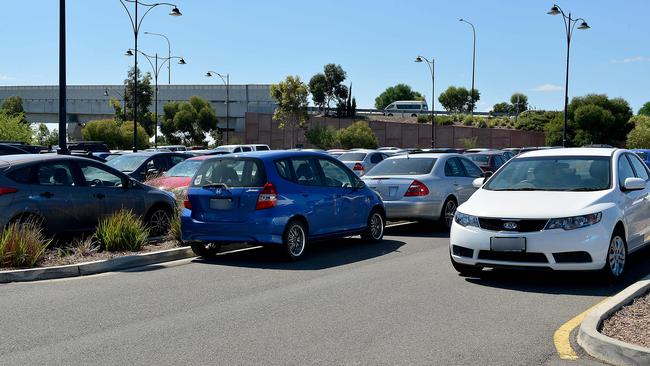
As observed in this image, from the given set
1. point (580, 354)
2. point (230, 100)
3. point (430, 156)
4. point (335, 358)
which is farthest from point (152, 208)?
point (230, 100)

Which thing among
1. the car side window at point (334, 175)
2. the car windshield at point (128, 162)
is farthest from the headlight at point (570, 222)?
the car windshield at point (128, 162)

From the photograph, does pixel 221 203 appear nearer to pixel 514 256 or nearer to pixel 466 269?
pixel 466 269

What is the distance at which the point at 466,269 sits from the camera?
9.23m

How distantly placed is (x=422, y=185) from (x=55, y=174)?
6562 millimetres

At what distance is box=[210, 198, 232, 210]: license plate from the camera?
35.3 ft

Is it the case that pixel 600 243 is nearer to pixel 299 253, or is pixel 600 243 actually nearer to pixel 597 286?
pixel 597 286

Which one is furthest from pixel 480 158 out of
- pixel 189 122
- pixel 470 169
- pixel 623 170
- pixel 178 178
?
pixel 189 122

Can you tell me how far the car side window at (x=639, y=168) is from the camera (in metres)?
10.6

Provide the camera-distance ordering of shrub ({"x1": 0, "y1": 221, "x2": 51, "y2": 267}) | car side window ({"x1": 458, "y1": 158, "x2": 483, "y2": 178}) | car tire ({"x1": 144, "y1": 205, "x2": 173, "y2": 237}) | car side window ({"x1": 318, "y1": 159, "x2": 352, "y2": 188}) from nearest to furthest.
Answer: shrub ({"x1": 0, "y1": 221, "x2": 51, "y2": 267}) < car side window ({"x1": 318, "y1": 159, "x2": 352, "y2": 188}) < car tire ({"x1": 144, "y1": 205, "x2": 173, "y2": 237}) < car side window ({"x1": 458, "y1": 158, "x2": 483, "y2": 178})

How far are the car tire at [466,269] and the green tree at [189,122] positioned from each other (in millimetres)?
65800

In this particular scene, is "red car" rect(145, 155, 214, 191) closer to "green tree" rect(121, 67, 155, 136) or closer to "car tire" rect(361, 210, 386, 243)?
"car tire" rect(361, 210, 386, 243)

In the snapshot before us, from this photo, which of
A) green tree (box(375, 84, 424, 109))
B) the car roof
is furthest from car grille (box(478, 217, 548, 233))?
green tree (box(375, 84, 424, 109))

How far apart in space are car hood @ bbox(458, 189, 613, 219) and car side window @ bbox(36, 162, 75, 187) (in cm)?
613

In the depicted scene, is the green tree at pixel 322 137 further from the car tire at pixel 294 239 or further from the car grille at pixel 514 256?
the car grille at pixel 514 256
